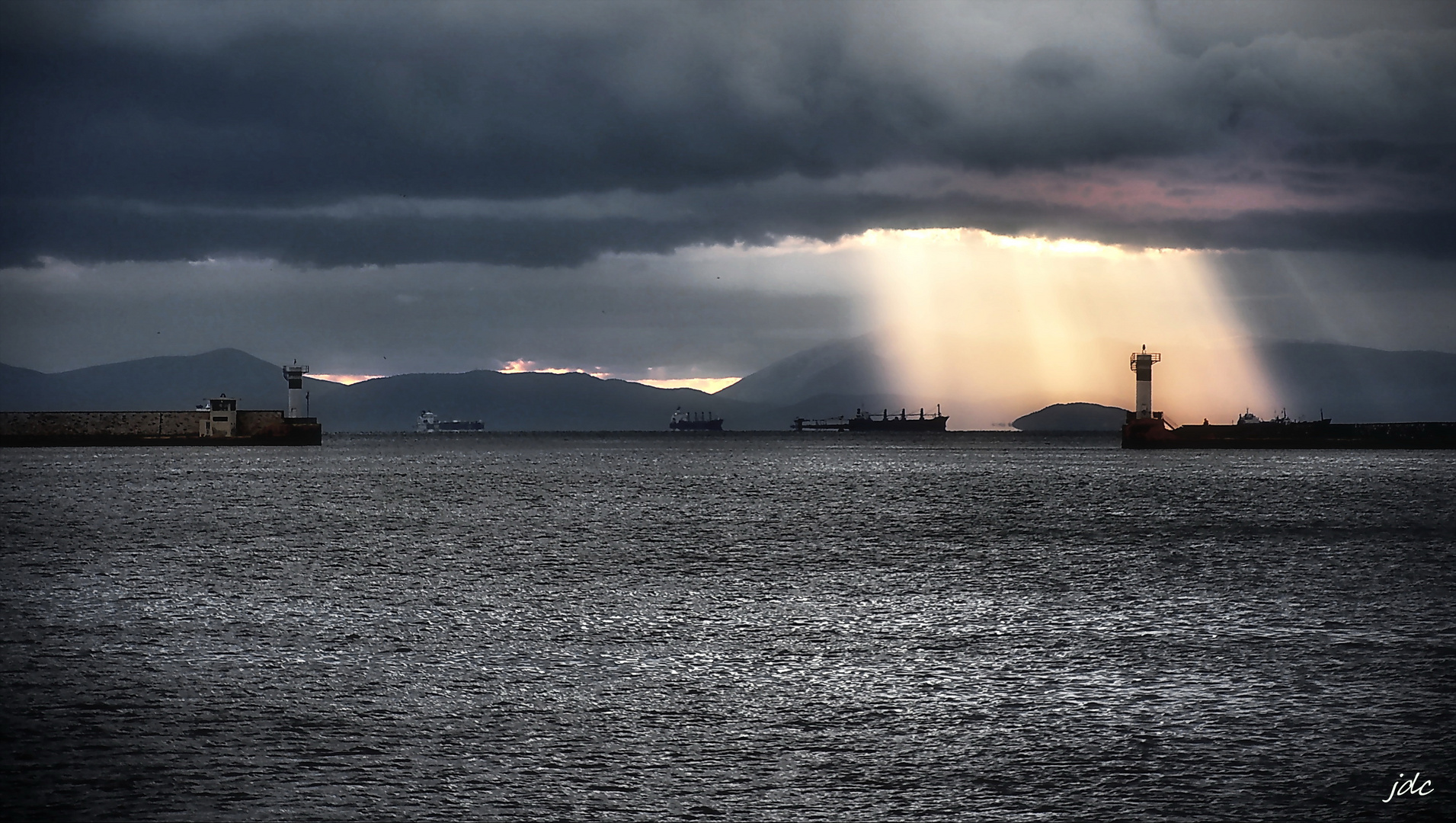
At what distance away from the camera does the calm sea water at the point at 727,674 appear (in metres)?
14.9

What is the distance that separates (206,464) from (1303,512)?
127 metres

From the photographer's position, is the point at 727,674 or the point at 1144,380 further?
the point at 1144,380

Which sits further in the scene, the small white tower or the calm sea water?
the small white tower

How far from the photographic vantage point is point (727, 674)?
22.4 m

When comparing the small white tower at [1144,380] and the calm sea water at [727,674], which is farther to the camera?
the small white tower at [1144,380]

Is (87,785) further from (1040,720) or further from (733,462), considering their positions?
(733,462)

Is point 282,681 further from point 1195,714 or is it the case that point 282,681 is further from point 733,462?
point 733,462

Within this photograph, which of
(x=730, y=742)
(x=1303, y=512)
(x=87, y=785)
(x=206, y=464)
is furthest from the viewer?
(x=206, y=464)

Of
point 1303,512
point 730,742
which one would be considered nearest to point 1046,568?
point 730,742

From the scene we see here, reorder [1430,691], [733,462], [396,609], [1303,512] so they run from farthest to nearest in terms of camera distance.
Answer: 1. [733,462]
2. [1303,512]
3. [396,609]
4. [1430,691]

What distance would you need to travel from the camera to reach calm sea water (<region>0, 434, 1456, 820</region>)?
48.9 feet

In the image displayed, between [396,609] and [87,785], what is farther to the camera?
[396,609]

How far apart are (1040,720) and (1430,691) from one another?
6.98m

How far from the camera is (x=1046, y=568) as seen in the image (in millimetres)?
41719
